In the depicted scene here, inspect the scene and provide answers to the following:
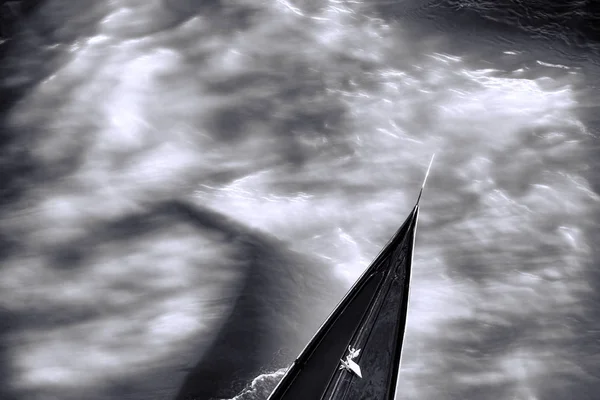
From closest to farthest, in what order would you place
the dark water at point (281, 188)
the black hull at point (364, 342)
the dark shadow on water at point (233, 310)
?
the black hull at point (364, 342)
the dark shadow on water at point (233, 310)
the dark water at point (281, 188)

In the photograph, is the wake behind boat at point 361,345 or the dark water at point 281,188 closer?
the wake behind boat at point 361,345

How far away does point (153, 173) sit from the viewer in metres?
7.34

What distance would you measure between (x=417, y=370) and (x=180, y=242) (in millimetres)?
3178

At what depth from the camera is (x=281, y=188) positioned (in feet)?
25.0

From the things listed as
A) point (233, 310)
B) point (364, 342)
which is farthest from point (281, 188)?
point (364, 342)

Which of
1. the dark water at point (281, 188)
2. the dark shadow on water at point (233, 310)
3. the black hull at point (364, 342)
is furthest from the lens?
the dark water at point (281, 188)

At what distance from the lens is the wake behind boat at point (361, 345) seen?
5051mm

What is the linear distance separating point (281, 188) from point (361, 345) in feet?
9.48

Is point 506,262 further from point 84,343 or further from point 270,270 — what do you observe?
point 84,343

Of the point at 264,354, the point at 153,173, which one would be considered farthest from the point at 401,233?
the point at 153,173

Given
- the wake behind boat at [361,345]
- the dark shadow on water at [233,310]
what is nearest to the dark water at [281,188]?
the dark shadow on water at [233,310]

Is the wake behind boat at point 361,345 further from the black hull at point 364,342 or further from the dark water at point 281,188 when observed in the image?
the dark water at point 281,188

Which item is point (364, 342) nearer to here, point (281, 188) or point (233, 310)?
point (233, 310)

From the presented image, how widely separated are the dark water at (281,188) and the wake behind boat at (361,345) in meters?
0.66
